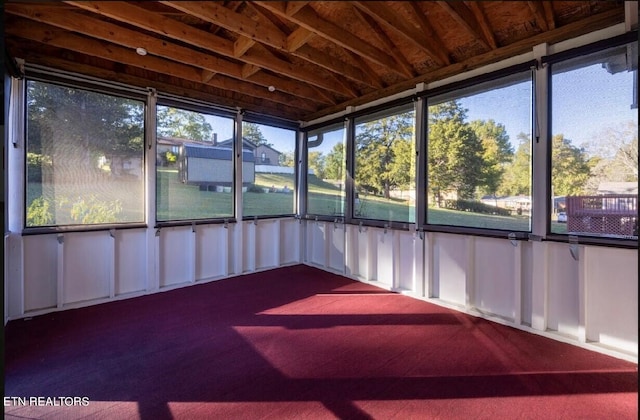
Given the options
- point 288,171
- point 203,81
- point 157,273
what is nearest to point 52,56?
point 203,81

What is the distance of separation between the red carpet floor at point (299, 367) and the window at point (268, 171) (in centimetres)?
204

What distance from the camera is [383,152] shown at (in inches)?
165

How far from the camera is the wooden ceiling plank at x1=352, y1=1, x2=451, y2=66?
228 centimetres

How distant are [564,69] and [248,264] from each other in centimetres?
451

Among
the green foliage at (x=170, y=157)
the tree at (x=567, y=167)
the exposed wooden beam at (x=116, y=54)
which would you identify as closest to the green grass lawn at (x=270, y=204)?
the green foliage at (x=170, y=157)

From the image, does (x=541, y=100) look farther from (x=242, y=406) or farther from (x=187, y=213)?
(x=187, y=213)

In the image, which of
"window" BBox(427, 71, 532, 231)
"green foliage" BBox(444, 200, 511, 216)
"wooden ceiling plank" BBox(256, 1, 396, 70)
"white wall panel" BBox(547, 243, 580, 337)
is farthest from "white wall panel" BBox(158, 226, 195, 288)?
"white wall panel" BBox(547, 243, 580, 337)

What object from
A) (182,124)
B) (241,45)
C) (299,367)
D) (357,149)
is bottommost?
(299,367)

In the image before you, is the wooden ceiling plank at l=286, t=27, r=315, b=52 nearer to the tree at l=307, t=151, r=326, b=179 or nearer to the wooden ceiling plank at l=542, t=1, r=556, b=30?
the wooden ceiling plank at l=542, t=1, r=556, b=30

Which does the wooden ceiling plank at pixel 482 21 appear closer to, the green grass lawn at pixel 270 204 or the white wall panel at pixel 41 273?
the green grass lawn at pixel 270 204

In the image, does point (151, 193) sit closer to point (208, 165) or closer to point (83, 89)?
point (208, 165)

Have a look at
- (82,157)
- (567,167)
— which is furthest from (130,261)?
(567,167)

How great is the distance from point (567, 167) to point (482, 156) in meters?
0.73

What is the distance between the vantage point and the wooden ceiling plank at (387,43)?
109 inches
